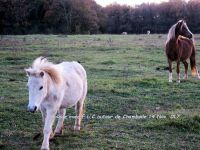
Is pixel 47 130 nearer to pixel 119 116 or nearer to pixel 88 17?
pixel 119 116

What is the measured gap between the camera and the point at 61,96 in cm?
652

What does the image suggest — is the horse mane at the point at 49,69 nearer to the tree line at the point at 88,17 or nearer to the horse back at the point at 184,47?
the horse back at the point at 184,47

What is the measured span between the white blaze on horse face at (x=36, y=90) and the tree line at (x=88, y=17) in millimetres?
32224

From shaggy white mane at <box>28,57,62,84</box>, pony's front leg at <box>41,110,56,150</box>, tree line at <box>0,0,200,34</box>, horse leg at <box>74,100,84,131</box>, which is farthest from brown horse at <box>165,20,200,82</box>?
tree line at <box>0,0,200,34</box>

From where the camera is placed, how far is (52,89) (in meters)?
6.33

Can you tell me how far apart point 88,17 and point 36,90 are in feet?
171

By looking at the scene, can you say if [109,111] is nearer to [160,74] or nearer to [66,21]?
[160,74]

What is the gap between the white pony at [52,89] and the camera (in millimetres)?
5845

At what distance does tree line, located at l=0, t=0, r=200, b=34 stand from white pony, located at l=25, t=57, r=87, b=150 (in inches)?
1213

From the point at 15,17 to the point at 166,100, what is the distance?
40679 millimetres

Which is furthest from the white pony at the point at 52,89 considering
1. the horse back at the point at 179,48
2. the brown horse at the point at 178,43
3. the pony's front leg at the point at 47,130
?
the horse back at the point at 179,48

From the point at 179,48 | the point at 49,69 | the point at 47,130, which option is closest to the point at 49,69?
the point at 49,69

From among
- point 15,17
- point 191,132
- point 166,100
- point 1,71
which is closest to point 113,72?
point 1,71

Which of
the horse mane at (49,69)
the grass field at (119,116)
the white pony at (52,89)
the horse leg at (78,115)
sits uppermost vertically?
the horse mane at (49,69)
